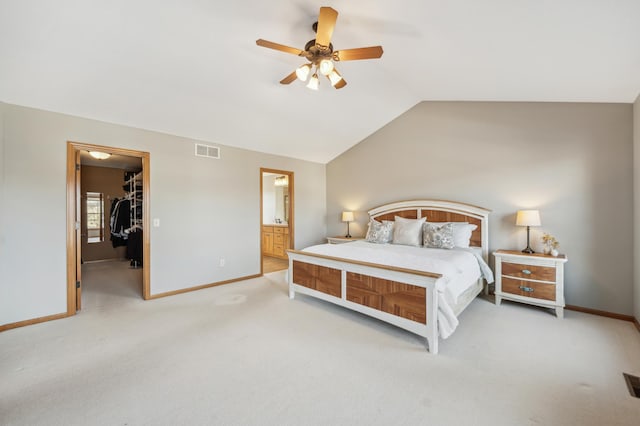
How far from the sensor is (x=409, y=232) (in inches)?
165

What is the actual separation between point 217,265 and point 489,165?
184 inches

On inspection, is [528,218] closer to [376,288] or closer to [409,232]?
[409,232]

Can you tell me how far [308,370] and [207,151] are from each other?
11.9 ft

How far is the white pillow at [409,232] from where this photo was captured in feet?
13.5

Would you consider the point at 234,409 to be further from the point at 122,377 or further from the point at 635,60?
the point at 635,60

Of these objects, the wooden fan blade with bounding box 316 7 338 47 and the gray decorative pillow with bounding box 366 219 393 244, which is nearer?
the wooden fan blade with bounding box 316 7 338 47

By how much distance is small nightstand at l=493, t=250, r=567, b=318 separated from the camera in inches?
122

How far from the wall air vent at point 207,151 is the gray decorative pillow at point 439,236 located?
→ 12.0 ft

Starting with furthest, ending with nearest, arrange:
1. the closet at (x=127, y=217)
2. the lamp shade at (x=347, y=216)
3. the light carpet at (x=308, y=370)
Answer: the closet at (x=127, y=217), the lamp shade at (x=347, y=216), the light carpet at (x=308, y=370)

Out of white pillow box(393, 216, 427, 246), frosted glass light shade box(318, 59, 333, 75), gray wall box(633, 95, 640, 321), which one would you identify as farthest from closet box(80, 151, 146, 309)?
gray wall box(633, 95, 640, 321)

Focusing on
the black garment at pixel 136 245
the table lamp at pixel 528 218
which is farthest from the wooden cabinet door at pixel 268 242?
the table lamp at pixel 528 218

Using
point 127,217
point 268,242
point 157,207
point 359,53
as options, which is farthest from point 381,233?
point 127,217

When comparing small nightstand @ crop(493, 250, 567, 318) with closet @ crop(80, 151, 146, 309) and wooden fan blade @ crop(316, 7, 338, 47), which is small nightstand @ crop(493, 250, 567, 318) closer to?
wooden fan blade @ crop(316, 7, 338, 47)

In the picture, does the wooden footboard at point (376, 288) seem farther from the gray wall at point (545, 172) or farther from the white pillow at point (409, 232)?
the gray wall at point (545, 172)
